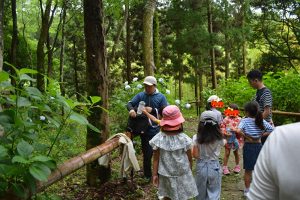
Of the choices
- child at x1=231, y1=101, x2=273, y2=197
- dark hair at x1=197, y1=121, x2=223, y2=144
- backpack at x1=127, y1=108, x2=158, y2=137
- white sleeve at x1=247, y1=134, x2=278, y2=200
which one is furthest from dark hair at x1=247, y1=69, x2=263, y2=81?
white sleeve at x1=247, y1=134, x2=278, y2=200

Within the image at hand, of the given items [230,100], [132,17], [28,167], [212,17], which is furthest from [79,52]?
[28,167]

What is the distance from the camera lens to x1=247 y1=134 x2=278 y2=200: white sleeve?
1293 mm

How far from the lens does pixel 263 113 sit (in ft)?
19.5

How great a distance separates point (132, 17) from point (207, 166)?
2215 centimetres

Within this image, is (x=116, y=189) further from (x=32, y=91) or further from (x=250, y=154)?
(x=32, y=91)

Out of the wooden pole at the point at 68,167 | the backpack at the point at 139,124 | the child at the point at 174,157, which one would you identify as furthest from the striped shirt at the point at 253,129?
the wooden pole at the point at 68,167

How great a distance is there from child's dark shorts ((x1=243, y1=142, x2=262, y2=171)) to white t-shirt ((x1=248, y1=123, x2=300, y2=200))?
15.4 ft

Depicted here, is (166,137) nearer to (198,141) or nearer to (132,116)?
(198,141)

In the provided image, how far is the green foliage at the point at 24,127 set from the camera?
2.47 m

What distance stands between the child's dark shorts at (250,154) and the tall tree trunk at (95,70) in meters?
Result: 2.16

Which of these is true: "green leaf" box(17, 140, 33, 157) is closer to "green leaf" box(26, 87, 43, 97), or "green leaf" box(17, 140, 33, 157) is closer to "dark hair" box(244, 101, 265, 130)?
"green leaf" box(26, 87, 43, 97)

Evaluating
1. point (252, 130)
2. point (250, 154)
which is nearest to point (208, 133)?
point (252, 130)

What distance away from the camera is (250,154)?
232 inches

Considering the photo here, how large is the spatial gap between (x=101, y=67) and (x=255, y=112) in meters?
2.37
